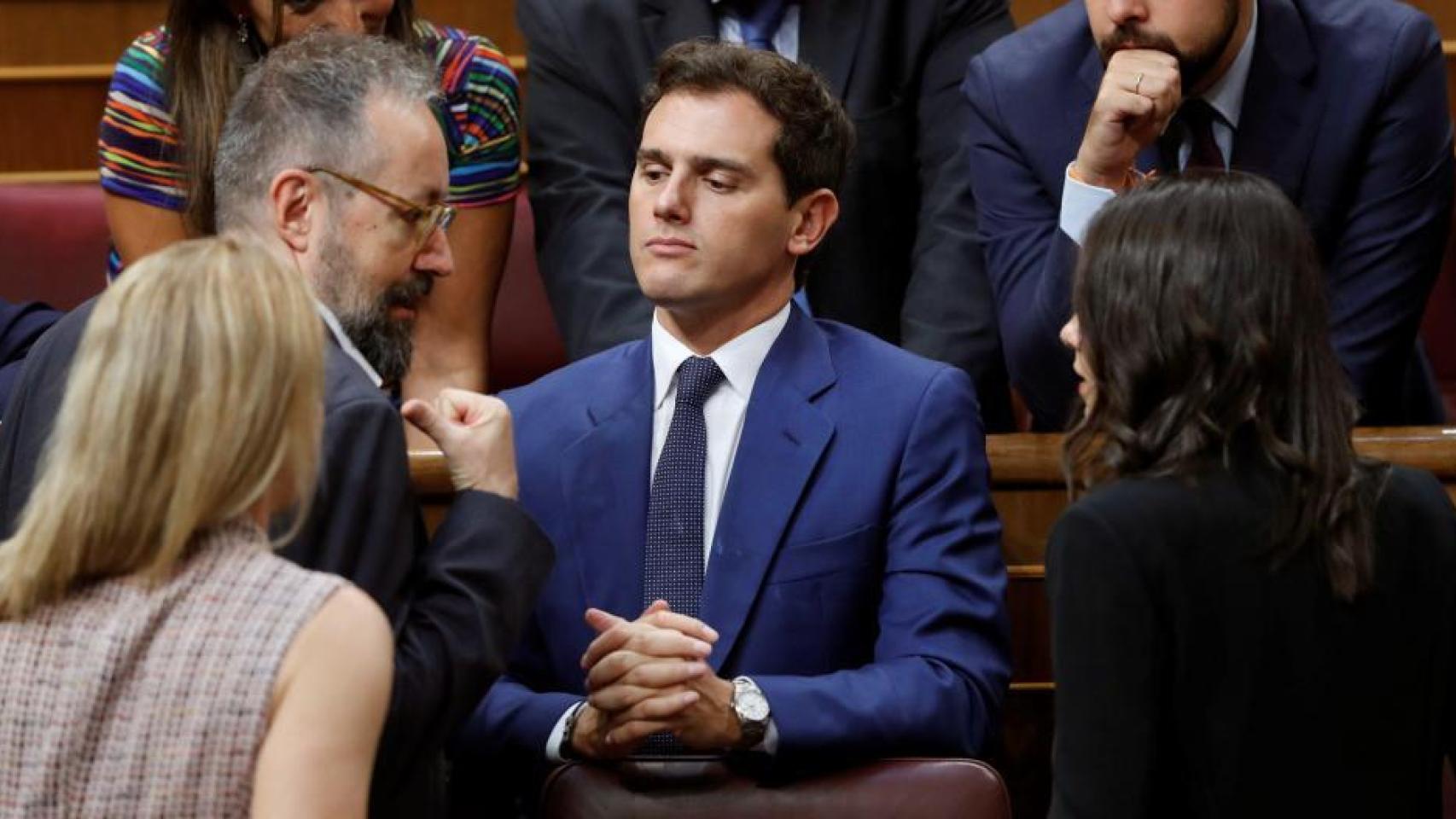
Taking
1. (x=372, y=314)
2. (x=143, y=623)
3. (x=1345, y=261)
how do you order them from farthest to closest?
(x=1345, y=261), (x=372, y=314), (x=143, y=623)

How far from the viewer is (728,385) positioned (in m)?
1.81

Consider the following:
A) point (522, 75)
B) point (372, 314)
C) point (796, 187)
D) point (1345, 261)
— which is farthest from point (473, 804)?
point (522, 75)

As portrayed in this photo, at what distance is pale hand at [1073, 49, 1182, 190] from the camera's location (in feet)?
6.49

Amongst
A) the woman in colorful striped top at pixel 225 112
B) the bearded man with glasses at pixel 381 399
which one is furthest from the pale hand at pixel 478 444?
the woman in colorful striped top at pixel 225 112

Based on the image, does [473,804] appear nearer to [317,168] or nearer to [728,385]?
[728,385]

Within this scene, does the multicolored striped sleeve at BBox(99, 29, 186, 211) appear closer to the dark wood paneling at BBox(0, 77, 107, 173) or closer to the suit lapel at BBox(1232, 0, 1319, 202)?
the dark wood paneling at BBox(0, 77, 107, 173)

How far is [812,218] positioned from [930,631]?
1.39 ft

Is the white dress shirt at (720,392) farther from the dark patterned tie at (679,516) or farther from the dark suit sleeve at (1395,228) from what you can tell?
the dark suit sleeve at (1395,228)

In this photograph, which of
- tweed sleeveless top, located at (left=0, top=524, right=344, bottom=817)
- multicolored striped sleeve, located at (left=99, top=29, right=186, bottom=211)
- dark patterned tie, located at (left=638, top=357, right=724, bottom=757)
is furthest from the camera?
multicolored striped sleeve, located at (left=99, top=29, right=186, bottom=211)

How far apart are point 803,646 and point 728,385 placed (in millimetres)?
232

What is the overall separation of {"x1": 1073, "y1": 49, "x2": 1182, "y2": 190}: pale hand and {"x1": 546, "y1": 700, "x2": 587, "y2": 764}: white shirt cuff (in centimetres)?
72

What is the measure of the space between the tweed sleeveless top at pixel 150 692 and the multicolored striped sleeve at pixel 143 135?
1.16 m

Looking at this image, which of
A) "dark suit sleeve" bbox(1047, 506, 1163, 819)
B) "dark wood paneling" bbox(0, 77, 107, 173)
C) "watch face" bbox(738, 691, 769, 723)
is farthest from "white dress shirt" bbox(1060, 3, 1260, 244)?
"dark wood paneling" bbox(0, 77, 107, 173)

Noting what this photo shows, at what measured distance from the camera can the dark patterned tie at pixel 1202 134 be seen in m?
2.14
